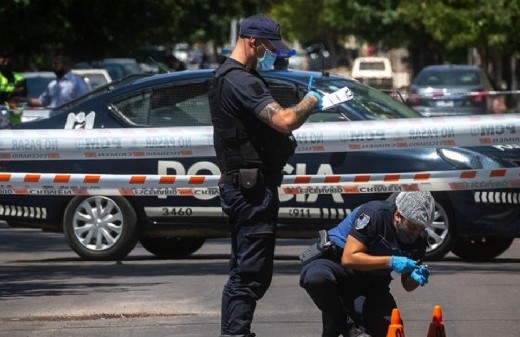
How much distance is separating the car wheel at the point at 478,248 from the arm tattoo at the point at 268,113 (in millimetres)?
6013

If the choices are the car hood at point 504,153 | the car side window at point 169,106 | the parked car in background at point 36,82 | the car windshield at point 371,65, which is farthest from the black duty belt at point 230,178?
the car windshield at point 371,65

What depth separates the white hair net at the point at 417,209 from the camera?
7.09m

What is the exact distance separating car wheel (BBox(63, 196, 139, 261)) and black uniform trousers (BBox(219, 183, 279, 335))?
521cm

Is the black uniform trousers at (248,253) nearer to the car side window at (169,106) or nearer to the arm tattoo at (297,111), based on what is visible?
the arm tattoo at (297,111)

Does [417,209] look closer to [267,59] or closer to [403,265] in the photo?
[403,265]

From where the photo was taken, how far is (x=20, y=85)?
25.1 metres

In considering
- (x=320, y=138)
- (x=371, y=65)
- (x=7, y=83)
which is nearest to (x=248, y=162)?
(x=320, y=138)

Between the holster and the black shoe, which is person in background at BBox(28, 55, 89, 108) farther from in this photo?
the black shoe

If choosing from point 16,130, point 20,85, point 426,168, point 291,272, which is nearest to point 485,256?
point 426,168

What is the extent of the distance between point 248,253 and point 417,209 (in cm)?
95

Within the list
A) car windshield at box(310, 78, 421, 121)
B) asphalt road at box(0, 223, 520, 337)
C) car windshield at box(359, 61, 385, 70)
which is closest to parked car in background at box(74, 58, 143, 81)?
car windshield at box(359, 61, 385, 70)

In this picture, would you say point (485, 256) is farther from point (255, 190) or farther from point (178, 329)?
point (255, 190)

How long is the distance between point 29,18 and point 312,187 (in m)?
29.6

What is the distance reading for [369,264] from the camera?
23.6 ft
